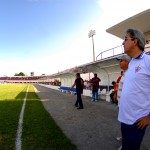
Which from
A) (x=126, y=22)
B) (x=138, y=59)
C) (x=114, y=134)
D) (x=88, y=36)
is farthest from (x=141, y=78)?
(x=88, y=36)

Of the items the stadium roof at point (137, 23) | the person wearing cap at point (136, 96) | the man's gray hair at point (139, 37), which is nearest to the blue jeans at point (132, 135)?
the person wearing cap at point (136, 96)

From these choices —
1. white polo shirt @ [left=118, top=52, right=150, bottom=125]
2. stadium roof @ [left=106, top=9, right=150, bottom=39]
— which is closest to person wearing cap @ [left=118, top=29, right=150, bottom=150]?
white polo shirt @ [left=118, top=52, right=150, bottom=125]

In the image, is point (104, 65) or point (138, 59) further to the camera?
point (104, 65)

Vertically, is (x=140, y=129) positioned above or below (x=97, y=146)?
above

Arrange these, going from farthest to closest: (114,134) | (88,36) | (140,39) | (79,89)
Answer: (88,36)
(79,89)
(114,134)
(140,39)

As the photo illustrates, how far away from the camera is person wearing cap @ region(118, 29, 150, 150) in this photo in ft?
9.06

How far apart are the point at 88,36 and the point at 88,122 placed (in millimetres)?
59385

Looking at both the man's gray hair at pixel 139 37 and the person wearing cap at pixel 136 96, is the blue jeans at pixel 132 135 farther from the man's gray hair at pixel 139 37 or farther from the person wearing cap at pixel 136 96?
the man's gray hair at pixel 139 37

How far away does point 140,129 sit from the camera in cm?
279

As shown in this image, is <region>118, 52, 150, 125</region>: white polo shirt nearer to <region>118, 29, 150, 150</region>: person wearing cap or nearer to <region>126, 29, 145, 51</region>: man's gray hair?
<region>118, 29, 150, 150</region>: person wearing cap

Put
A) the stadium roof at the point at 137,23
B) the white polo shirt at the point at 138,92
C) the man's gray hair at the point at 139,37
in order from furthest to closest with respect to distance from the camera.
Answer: the stadium roof at the point at 137,23 < the man's gray hair at the point at 139,37 < the white polo shirt at the point at 138,92

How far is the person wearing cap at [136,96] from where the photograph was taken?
276 centimetres

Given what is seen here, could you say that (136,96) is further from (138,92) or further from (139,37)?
(139,37)

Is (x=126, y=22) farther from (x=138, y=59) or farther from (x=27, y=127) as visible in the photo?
(x=138, y=59)
